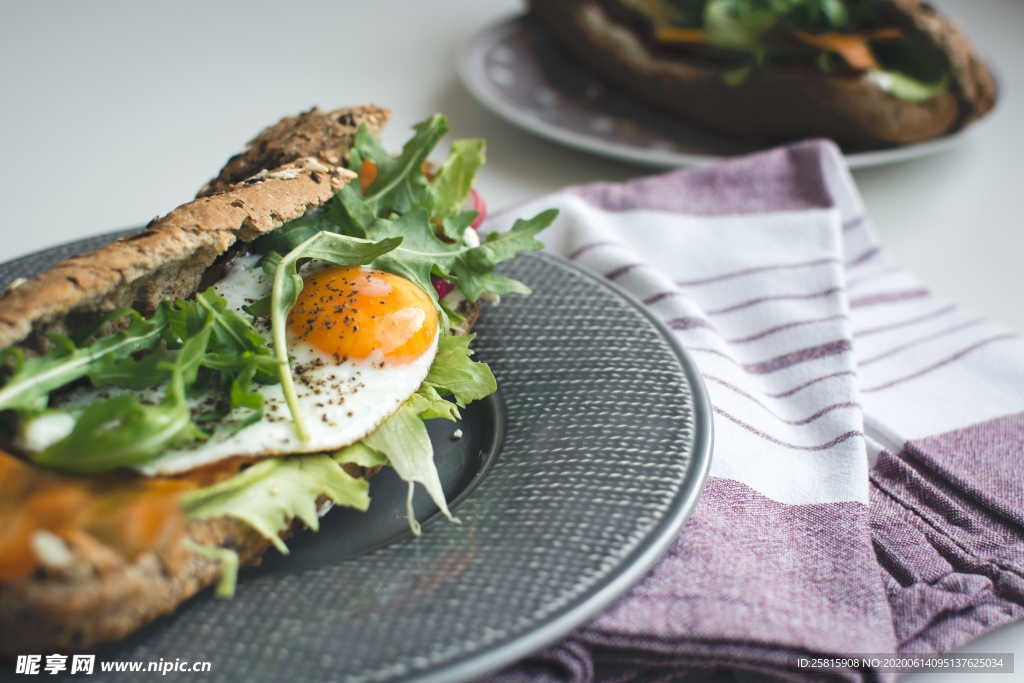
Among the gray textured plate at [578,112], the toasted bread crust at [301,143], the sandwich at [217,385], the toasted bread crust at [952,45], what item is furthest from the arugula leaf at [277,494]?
the toasted bread crust at [952,45]

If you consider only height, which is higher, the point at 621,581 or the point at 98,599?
the point at 98,599

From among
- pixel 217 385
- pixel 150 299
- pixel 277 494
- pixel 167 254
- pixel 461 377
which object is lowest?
pixel 461 377

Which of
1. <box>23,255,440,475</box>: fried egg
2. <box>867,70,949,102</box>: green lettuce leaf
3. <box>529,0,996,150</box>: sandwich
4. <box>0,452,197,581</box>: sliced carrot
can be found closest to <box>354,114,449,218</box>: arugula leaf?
<box>23,255,440,475</box>: fried egg

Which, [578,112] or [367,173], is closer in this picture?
[367,173]

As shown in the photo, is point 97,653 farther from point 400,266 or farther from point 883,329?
point 883,329

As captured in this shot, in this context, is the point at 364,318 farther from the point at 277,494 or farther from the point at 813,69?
the point at 813,69

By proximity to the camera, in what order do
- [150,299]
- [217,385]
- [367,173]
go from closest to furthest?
[217,385] < [150,299] < [367,173]

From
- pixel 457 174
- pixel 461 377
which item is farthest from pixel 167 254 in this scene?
pixel 457 174

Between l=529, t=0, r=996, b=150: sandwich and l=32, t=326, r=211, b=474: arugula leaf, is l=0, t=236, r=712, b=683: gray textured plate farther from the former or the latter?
l=529, t=0, r=996, b=150: sandwich
